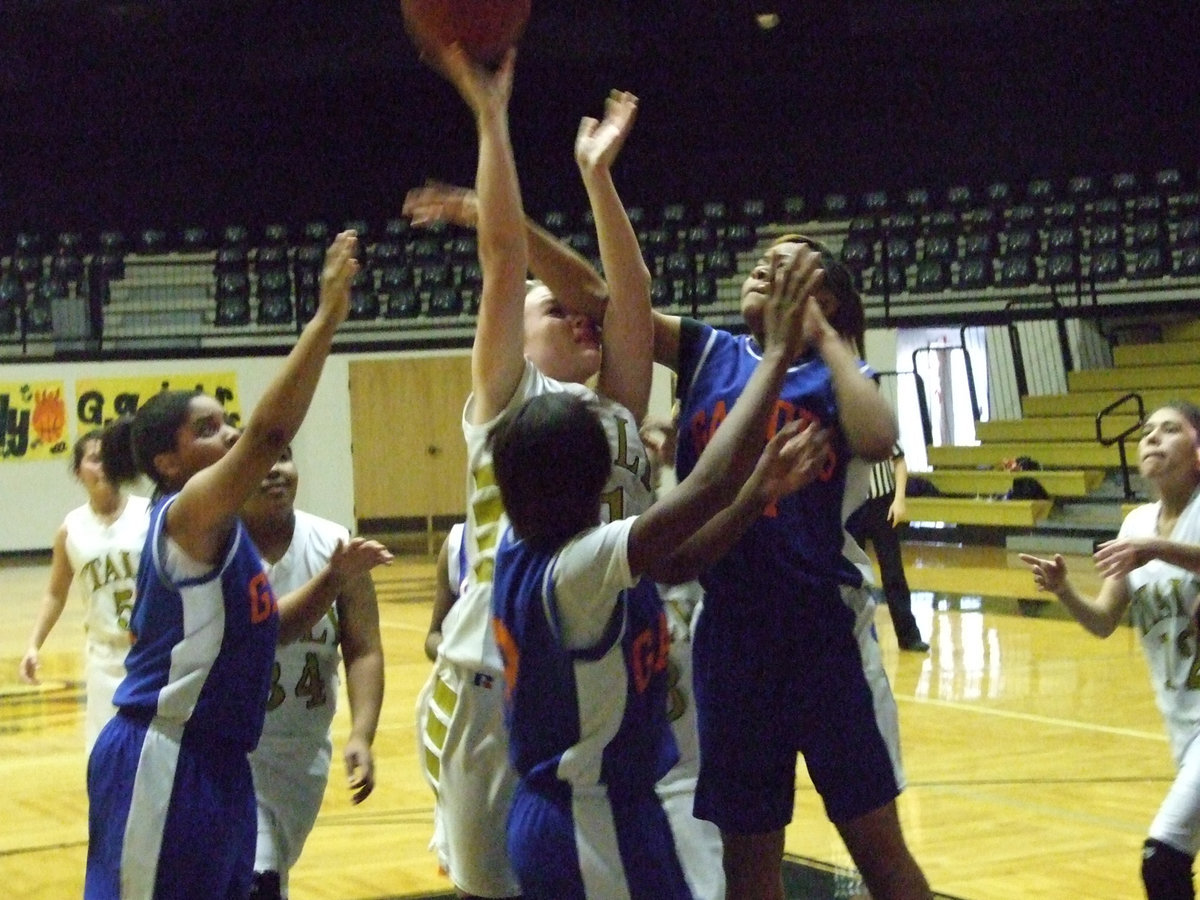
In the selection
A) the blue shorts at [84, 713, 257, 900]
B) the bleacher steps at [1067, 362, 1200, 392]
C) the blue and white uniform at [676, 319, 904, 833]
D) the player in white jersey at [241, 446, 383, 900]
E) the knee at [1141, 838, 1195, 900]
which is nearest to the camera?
the blue shorts at [84, 713, 257, 900]

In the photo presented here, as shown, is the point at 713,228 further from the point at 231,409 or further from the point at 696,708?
the point at 696,708

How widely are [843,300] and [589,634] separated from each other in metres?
1.02

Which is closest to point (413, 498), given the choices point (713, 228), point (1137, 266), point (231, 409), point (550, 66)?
point (231, 409)

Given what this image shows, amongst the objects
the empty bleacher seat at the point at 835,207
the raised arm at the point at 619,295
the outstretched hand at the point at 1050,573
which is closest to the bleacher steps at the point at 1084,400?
the empty bleacher seat at the point at 835,207

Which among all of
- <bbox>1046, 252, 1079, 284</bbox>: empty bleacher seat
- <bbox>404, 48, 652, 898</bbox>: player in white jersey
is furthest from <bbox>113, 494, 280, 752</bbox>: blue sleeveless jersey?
<bbox>1046, 252, 1079, 284</bbox>: empty bleacher seat

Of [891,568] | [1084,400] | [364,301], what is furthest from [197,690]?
[364,301]

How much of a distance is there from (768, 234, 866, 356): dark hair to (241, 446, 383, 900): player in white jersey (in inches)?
41.9

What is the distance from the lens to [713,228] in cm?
1827

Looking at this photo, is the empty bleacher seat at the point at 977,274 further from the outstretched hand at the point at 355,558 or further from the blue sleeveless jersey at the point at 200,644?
the blue sleeveless jersey at the point at 200,644

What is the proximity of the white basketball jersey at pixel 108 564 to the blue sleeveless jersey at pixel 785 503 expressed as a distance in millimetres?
1845

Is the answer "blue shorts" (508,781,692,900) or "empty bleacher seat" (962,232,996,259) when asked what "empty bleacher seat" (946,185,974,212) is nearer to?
"empty bleacher seat" (962,232,996,259)

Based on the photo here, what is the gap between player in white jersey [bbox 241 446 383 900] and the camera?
131 inches

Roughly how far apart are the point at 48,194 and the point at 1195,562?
17.8 meters

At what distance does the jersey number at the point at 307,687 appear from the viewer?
3.43m
